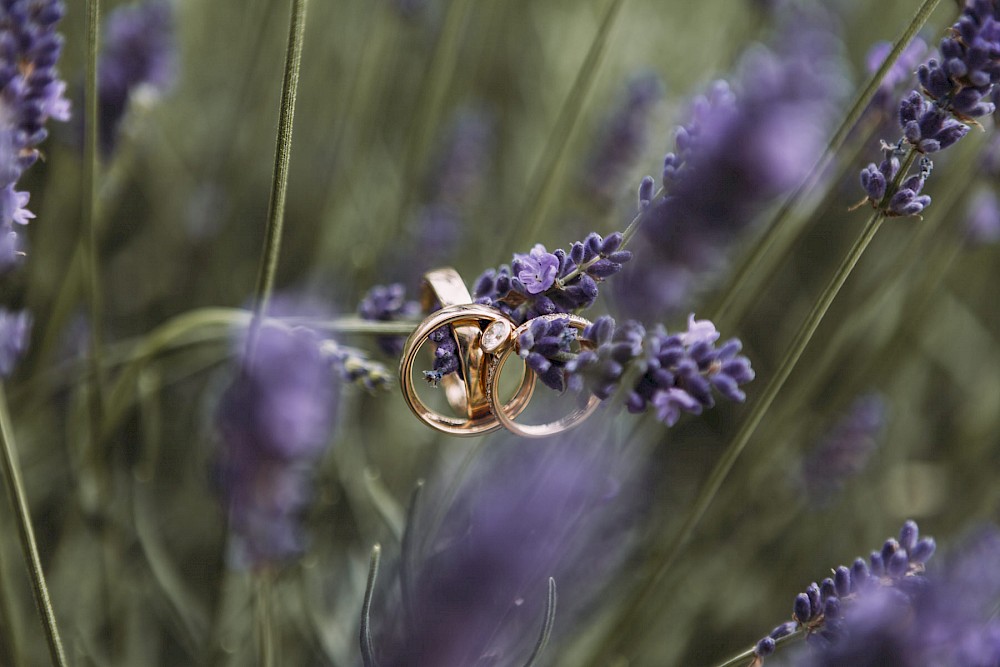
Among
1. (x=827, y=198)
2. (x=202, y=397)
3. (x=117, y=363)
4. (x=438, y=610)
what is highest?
(x=827, y=198)

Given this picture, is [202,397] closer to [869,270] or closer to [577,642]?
[577,642]

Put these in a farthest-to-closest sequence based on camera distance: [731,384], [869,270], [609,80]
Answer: [609,80] → [869,270] → [731,384]

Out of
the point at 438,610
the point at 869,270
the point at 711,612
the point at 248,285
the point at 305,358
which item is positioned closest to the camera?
the point at 438,610

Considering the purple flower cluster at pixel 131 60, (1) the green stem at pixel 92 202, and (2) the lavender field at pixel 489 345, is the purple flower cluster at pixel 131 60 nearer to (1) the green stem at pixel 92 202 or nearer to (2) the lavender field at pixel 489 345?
(2) the lavender field at pixel 489 345

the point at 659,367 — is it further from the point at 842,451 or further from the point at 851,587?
the point at 842,451

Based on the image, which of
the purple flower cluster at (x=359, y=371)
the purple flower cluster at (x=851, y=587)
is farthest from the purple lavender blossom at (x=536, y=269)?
the purple flower cluster at (x=851, y=587)

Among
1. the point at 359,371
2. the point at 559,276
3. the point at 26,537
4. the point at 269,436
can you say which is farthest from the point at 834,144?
the point at 26,537

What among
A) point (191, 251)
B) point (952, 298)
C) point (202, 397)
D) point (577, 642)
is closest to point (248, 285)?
point (191, 251)
